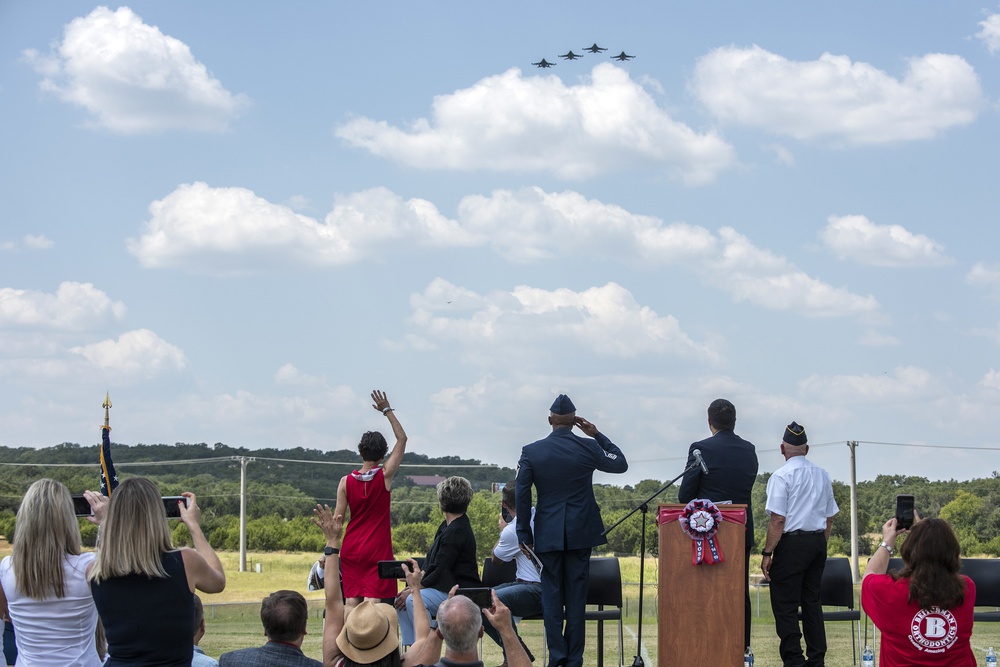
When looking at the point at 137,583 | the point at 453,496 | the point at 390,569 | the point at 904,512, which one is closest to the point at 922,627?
the point at 904,512

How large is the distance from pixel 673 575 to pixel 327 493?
9368 mm

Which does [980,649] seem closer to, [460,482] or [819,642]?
[819,642]

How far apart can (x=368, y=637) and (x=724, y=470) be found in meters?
3.61

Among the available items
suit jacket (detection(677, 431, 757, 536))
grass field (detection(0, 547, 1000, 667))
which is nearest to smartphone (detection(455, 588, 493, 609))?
suit jacket (detection(677, 431, 757, 536))

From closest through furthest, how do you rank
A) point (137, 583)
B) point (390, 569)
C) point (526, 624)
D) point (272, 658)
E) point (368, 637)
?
point (137, 583), point (272, 658), point (368, 637), point (390, 569), point (526, 624)

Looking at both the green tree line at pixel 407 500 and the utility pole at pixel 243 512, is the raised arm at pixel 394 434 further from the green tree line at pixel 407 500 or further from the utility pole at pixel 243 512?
the utility pole at pixel 243 512

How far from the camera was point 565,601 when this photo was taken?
25.5ft

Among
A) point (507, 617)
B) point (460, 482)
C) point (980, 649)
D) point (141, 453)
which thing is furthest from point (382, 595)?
point (141, 453)

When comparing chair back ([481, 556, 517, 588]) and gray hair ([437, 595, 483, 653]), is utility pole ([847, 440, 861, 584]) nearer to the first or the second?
chair back ([481, 556, 517, 588])

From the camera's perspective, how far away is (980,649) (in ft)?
36.2

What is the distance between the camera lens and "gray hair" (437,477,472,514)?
7801mm

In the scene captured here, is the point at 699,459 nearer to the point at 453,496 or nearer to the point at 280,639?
the point at 453,496

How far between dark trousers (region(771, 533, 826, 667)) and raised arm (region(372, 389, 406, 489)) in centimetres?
281

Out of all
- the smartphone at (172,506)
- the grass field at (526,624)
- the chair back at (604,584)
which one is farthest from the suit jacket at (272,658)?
the grass field at (526,624)
